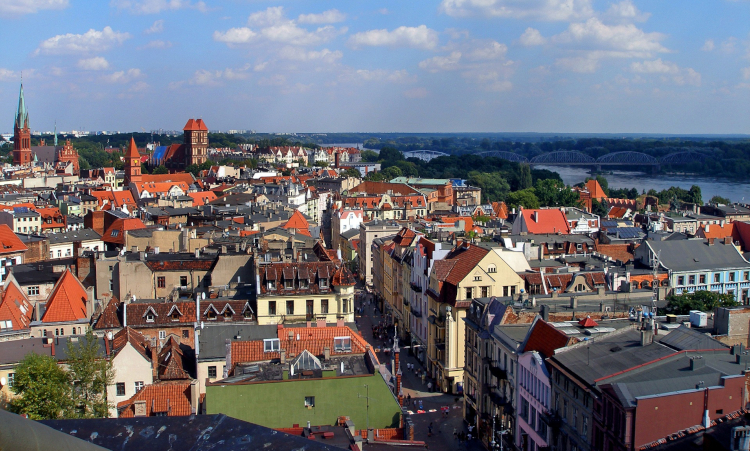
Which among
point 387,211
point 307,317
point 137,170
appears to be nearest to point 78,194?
point 137,170

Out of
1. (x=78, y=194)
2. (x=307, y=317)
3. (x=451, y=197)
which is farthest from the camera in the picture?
(x=451, y=197)

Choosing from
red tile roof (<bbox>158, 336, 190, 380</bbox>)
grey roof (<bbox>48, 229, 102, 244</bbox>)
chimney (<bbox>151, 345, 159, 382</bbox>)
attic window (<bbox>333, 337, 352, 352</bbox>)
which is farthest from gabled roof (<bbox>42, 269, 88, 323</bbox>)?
grey roof (<bbox>48, 229, 102, 244</bbox>)

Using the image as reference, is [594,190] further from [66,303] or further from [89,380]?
[89,380]

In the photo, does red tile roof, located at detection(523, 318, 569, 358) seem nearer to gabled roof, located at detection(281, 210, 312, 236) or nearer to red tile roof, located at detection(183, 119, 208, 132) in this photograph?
gabled roof, located at detection(281, 210, 312, 236)

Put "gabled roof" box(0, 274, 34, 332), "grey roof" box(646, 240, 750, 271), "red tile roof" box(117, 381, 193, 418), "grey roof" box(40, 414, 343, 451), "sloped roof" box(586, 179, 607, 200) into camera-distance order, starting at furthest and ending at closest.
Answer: "sloped roof" box(586, 179, 607, 200) → "grey roof" box(646, 240, 750, 271) → "gabled roof" box(0, 274, 34, 332) → "red tile roof" box(117, 381, 193, 418) → "grey roof" box(40, 414, 343, 451)

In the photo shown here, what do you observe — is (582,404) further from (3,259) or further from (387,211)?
(387,211)

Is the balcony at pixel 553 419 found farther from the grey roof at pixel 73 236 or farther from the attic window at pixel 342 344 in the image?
the grey roof at pixel 73 236

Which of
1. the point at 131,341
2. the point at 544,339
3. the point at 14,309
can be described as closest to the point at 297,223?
the point at 14,309
